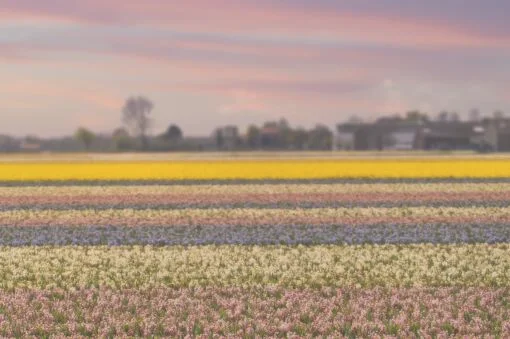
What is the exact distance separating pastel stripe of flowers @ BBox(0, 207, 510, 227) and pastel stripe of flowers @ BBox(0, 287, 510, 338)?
1121 cm

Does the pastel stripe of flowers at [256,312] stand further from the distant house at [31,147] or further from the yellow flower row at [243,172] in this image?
the distant house at [31,147]

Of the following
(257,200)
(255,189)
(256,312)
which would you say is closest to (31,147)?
(255,189)

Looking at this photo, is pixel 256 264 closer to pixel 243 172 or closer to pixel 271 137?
pixel 243 172

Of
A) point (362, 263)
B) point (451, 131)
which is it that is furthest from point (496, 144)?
point (362, 263)

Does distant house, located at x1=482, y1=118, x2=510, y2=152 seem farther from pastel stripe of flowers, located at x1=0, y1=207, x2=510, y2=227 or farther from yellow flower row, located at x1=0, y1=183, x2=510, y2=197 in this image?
pastel stripe of flowers, located at x1=0, y1=207, x2=510, y2=227

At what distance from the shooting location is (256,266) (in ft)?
57.8

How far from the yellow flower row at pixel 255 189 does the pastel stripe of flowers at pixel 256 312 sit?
2342 centimetres

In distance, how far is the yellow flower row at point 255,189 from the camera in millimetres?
38969

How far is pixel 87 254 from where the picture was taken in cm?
1980

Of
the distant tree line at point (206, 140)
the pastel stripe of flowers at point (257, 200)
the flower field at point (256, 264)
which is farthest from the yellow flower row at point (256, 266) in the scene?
the distant tree line at point (206, 140)

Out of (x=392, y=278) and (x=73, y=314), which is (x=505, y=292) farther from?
(x=73, y=314)

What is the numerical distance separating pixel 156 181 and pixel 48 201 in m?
12.7

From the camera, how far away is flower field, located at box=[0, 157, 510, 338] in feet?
42.0

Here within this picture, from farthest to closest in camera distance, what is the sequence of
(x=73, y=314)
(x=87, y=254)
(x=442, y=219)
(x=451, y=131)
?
1. (x=451, y=131)
2. (x=442, y=219)
3. (x=87, y=254)
4. (x=73, y=314)
